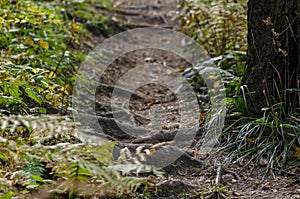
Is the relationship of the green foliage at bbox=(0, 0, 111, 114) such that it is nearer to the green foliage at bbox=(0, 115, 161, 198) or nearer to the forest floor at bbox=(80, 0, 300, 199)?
the forest floor at bbox=(80, 0, 300, 199)

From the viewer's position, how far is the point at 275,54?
4.18m

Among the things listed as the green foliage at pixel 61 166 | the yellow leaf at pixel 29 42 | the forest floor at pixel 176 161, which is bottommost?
the forest floor at pixel 176 161

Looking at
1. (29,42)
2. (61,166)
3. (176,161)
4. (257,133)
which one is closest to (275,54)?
(257,133)

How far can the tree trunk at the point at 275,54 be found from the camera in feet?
13.5

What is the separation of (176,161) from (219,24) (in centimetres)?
327

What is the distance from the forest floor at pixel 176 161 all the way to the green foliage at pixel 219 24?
636mm

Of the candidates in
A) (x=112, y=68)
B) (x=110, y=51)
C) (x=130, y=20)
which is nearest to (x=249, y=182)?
(x=112, y=68)

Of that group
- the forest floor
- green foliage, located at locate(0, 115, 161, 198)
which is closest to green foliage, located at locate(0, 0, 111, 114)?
the forest floor

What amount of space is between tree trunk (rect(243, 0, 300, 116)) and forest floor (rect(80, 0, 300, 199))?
628 mm

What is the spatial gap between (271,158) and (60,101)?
212cm

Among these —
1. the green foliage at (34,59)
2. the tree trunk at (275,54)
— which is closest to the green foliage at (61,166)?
the green foliage at (34,59)

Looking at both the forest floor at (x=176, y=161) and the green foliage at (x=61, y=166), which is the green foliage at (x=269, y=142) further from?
the green foliage at (x=61, y=166)

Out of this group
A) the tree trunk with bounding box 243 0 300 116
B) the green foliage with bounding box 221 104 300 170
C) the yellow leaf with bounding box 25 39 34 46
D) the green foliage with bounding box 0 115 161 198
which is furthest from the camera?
the yellow leaf with bounding box 25 39 34 46

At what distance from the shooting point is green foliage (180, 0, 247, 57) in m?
6.52
